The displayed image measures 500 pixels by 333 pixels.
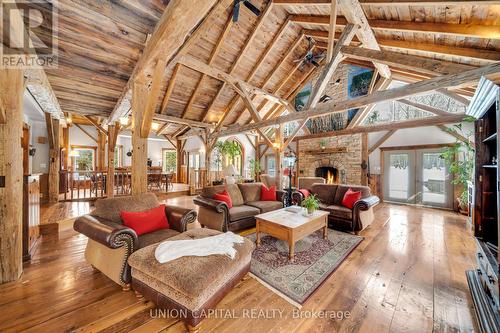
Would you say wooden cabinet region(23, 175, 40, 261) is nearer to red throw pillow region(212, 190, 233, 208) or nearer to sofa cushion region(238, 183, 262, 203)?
red throw pillow region(212, 190, 233, 208)

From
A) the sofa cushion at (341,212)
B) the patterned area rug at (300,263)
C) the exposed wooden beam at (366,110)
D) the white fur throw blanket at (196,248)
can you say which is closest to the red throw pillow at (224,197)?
the patterned area rug at (300,263)

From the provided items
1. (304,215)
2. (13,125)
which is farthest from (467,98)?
(13,125)

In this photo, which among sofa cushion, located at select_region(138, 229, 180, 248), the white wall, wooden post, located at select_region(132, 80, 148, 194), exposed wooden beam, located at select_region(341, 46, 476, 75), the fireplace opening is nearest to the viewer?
sofa cushion, located at select_region(138, 229, 180, 248)

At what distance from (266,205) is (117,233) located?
285 centimetres

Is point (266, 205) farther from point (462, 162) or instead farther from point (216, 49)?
point (462, 162)

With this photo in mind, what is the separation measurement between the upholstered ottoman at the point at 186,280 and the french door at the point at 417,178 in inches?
264

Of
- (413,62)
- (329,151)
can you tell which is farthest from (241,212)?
(329,151)

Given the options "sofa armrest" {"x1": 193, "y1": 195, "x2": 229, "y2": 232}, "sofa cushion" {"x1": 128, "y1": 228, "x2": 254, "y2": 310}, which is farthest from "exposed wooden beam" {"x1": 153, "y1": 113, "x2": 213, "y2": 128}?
"sofa cushion" {"x1": 128, "y1": 228, "x2": 254, "y2": 310}

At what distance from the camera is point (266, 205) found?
4.12 m

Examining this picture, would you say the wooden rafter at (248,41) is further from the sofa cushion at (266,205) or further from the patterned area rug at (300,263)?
the patterned area rug at (300,263)

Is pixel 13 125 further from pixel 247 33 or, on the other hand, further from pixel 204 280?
pixel 247 33

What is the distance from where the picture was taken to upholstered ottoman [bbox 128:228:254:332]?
4.71 feet

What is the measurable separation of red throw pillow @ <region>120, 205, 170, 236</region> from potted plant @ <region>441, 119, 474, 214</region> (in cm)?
642

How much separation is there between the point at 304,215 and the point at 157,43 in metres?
3.17
